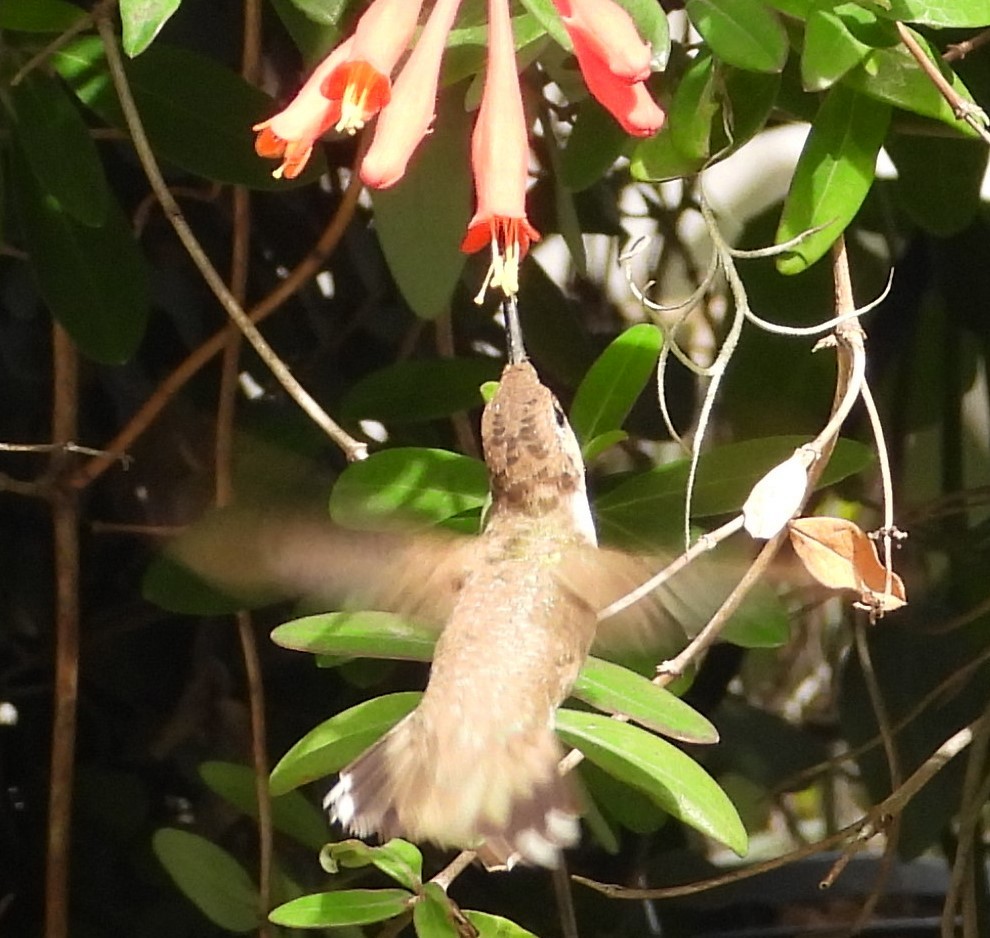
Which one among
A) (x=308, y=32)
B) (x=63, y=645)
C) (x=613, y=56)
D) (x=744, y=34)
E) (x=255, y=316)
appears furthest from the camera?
(x=63, y=645)

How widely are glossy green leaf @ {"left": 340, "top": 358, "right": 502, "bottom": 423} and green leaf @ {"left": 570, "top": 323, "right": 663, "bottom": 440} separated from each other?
4.5 inches

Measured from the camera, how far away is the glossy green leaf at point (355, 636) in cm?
50

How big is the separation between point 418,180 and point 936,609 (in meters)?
0.53

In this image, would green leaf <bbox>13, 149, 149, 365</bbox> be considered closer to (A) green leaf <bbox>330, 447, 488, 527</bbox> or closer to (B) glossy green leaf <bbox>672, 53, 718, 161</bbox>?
(A) green leaf <bbox>330, 447, 488, 527</bbox>

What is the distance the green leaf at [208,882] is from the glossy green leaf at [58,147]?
37cm

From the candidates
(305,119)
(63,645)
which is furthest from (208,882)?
(305,119)

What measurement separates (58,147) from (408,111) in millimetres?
→ 328

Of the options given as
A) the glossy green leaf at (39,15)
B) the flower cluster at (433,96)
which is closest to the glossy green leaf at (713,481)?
the flower cluster at (433,96)

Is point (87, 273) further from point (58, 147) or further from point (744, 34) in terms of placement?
point (744, 34)

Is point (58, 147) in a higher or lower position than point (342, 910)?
higher

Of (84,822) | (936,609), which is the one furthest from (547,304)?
(84,822)

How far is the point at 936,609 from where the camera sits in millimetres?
948

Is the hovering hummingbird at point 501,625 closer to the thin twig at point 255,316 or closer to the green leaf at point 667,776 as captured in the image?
the green leaf at point 667,776

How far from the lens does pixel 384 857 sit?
1.79ft
